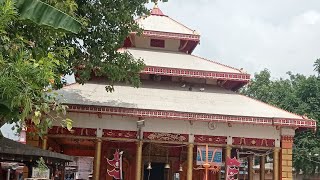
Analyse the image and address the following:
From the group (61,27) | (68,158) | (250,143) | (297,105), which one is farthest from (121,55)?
(297,105)

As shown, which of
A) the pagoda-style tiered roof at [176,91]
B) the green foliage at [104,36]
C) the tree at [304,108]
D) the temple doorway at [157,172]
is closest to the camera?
the green foliage at [104,36]

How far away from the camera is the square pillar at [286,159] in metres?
17.2

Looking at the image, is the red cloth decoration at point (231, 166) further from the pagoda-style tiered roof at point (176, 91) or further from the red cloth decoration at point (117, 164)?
the red cloth decoration at point (117, 164)

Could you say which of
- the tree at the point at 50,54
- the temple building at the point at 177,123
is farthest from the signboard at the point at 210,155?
the tree at the point at 50,54

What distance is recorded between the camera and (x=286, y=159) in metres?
17.3

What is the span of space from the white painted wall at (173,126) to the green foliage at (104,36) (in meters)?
2.86

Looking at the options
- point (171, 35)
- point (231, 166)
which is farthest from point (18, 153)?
point (171, 35)

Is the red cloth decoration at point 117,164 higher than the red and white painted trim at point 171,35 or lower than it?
lower

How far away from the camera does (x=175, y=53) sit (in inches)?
848

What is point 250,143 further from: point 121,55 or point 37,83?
point 37,83

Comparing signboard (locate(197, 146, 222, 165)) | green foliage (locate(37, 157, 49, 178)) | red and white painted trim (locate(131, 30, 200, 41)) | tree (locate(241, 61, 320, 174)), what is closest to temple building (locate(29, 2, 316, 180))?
signboard (locate(197, 146, 222, 165))

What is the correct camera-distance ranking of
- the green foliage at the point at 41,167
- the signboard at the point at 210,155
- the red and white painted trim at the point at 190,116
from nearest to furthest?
the green foliage at the point at 41,167 → the red and white painted trim at the point at 190,116 → the signboard at the point at 210,155

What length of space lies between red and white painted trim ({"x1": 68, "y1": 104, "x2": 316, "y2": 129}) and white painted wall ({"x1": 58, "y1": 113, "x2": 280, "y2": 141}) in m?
0.67

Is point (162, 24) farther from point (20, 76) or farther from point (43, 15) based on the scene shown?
point (20, 76)
